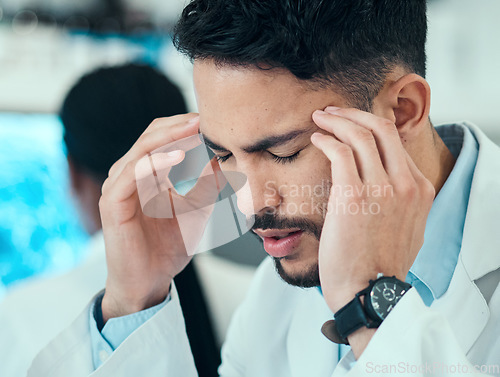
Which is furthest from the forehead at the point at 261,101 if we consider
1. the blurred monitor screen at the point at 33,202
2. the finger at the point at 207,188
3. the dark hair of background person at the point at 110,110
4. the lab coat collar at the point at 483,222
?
the blurred monitor screen at the point at 33,202

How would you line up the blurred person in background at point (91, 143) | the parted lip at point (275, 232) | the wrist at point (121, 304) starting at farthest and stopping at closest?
the blurred person in background at point (91, 143), the wrist at point (121, 304), the parted lip at point (275, 232)

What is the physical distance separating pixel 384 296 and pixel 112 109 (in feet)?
2.84

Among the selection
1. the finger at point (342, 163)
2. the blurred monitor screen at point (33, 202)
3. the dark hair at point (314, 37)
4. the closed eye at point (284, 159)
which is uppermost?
the dark hair at point (314, 37)

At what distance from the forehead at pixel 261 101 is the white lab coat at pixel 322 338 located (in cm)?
32

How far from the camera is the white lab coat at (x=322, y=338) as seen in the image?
2.24ft

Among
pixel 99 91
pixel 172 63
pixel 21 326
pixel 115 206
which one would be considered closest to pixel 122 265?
pixel 115 206

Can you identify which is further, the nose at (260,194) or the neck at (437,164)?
A: the neck at (437,164)

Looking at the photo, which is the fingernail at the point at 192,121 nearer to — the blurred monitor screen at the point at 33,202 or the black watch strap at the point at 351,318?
the black watch strap at the point at 351,318

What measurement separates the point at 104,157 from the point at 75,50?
104 centimetres

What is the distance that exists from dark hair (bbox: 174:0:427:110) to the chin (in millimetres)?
299

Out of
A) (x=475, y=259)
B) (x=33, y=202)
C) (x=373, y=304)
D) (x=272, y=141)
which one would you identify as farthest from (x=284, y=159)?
(x=33, y=202)

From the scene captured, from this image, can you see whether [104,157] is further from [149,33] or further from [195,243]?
[149,33]

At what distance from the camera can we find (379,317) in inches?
27.5

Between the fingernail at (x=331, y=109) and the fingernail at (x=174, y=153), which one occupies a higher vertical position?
the fingernail at (x=331, y=109)
